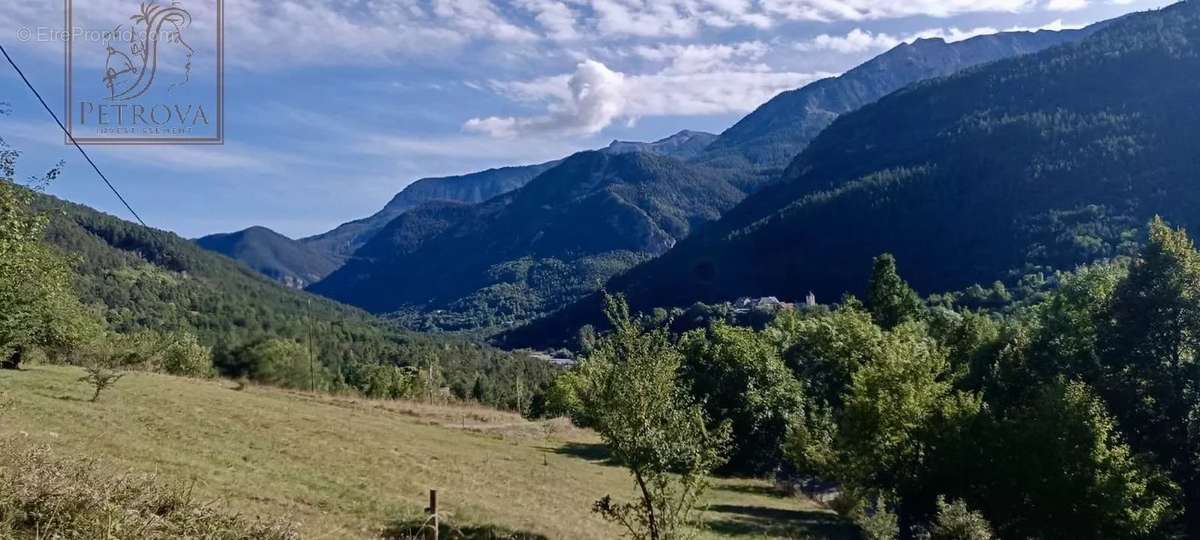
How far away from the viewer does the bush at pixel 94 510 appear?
21.4ft

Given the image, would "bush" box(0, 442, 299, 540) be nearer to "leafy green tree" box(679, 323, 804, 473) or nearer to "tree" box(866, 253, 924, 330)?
"leafy green tree" box(679, 323, 804, 473)

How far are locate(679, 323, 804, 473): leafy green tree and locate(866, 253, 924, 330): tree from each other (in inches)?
700

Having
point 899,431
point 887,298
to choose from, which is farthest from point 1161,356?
point 887,298

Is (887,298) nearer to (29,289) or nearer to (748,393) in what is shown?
(748,393)

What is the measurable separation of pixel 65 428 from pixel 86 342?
27.3 m

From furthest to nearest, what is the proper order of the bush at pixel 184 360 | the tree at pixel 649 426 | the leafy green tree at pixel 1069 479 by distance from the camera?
the bush at pixel 184 360, the leafy green tree at pixel 1069 479, the tree at pixel 649 426

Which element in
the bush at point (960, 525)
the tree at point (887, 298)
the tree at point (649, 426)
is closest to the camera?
the tree at point (649, 426)

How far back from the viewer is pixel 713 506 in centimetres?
3244

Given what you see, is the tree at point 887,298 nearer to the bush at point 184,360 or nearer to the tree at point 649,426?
the tree at point 649,426

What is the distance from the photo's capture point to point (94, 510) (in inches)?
264

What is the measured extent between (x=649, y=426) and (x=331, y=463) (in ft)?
44.1

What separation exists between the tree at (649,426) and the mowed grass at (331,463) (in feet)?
16.4

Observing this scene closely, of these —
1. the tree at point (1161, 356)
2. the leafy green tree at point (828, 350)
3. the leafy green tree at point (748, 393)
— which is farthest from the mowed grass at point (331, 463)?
the tree at point (1161, 356)

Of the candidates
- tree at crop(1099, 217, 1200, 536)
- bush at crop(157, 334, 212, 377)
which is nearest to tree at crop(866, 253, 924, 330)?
tree at crop(1099, 217, 1200, 536)
